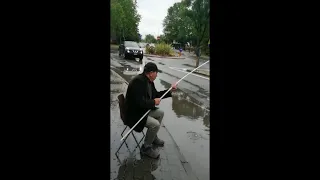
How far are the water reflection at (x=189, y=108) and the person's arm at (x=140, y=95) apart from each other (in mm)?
3104

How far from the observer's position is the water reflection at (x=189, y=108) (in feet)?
25.5

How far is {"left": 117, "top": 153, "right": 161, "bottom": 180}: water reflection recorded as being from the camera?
3857 millimetres

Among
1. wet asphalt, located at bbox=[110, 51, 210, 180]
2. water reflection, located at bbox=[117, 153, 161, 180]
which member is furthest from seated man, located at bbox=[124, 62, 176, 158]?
wet asphalt, located at bbox=[110, 51, 210, 180]

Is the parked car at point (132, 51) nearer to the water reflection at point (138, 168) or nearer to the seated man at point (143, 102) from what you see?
the seated man at point (143, 102)

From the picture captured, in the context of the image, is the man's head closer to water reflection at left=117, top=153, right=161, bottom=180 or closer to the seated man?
the seated man

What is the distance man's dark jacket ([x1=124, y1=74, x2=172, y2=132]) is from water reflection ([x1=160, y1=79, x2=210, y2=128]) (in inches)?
119

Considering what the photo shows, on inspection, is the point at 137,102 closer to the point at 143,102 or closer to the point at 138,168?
the point at 143,102

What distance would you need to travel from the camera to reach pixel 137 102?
4.12 m

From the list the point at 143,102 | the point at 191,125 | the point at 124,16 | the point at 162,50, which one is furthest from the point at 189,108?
the point at 124,16
